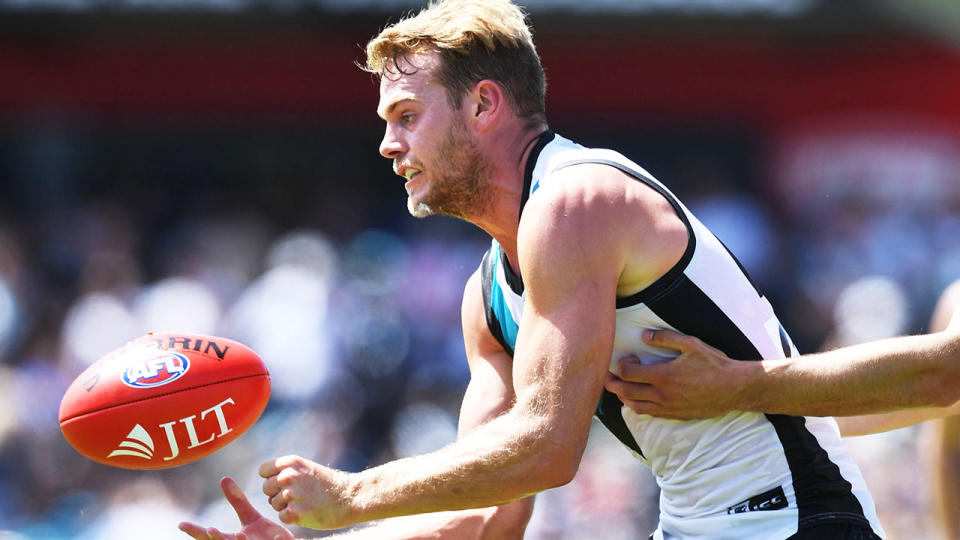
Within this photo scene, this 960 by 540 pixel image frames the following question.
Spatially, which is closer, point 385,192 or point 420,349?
point 420,349

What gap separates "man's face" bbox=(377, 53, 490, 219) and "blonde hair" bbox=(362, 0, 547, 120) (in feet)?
0.12

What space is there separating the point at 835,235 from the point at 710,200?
3.28 ft

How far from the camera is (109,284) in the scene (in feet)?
27.6

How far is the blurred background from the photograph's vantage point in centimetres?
768

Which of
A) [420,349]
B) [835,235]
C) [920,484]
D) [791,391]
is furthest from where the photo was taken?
[835,235]

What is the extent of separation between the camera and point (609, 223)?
2775 mm

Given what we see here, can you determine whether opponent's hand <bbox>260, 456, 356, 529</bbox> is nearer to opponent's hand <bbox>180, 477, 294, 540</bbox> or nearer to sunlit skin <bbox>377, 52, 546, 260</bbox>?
opponent's hand <bbox>180, 477, 294, 540</bbox>

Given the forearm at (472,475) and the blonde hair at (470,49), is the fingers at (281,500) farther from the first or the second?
the blonde hair at (470,49)

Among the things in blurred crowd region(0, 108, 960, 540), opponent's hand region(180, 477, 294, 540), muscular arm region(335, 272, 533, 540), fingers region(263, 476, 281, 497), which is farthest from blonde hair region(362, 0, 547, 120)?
blurred crowd region(0, 108, 960, 540)

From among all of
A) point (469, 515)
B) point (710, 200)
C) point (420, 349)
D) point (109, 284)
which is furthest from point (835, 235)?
point (469, 515)

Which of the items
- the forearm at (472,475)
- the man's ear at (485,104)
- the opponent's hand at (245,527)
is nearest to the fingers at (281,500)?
the forearm at (472,475)

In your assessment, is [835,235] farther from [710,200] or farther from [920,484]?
[920,484]

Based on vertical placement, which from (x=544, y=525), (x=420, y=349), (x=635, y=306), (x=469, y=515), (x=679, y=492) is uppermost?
(x=635, y=306)

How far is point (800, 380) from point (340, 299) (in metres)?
5.66
